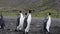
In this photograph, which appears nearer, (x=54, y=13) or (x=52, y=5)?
(x=54, y=13)

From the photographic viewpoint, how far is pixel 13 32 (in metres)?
14.3

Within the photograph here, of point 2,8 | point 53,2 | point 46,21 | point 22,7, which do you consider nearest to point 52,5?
point 53,2

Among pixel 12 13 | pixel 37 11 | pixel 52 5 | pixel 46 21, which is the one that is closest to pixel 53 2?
pixel 52 5

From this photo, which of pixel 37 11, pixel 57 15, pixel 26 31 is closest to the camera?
pixel 26 31

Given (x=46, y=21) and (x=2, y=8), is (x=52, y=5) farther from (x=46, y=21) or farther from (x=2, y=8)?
(x=46, y=21)

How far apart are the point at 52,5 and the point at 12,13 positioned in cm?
432

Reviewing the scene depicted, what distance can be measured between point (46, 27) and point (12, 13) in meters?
11.2

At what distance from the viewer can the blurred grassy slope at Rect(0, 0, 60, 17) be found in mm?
25500

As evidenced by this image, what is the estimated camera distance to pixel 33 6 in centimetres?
2725

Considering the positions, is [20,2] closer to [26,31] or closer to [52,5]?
[52,5]

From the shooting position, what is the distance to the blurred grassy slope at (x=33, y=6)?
25500 mm

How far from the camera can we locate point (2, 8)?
27.5 m

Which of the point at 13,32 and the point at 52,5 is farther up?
the point at 52,5

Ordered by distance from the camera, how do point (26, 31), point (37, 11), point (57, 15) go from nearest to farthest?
point (26, 31) → point (57, 15) → point (37, 11)
